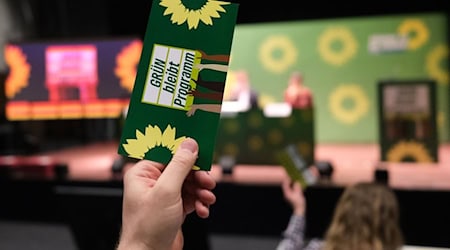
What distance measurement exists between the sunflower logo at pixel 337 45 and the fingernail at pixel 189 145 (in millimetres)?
7971

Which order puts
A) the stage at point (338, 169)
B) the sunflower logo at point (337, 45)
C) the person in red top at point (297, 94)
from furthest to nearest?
the sunflower logo at point (337, 45) → the person in red top at point (297, 94) → the stage at point (338, 169)

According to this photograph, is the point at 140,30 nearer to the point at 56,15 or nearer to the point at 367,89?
the point at 56,15

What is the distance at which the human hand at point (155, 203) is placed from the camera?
0.79 m

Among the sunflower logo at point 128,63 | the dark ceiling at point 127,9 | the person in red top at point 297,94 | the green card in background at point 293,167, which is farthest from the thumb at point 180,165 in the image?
the person in red top at point 297,94

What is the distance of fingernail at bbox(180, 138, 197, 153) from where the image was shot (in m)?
0.82

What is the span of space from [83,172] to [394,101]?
10.6 feet

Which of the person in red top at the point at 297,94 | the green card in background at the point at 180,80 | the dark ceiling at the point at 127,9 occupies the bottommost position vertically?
the green card in background at the point at 180,80

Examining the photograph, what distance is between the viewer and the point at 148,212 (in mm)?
798

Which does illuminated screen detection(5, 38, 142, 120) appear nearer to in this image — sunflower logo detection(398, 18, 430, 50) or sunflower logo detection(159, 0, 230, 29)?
sunflower logo detection(398, 18, 430, 50)

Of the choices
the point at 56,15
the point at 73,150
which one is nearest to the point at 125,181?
the point at 56,15

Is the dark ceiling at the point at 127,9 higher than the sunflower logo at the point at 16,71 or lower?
higher

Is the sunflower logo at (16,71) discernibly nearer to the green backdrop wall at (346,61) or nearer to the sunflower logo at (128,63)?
the sunflower logo at (128,63)

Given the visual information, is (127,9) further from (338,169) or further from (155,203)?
(155,203)

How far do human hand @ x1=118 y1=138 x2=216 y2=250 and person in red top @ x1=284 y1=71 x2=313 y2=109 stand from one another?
22.4 ft
